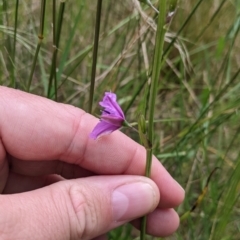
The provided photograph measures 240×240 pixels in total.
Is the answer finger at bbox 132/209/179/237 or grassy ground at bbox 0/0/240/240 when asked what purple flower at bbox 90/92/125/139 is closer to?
grassy ground at bbox 0/0/240/240

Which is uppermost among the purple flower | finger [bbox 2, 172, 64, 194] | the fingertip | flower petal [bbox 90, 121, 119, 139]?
the purple flower

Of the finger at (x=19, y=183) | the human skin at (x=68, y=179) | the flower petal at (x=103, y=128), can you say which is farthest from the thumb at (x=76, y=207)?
the finger at (x=19, y=183)

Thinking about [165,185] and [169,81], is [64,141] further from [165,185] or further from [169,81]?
[169,81]

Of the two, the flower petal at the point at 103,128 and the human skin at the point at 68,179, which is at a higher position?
the flower petal at the point at 103,128

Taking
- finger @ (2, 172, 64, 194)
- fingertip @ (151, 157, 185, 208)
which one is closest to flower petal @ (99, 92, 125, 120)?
fingertip @ (151, 157, 185, 208)

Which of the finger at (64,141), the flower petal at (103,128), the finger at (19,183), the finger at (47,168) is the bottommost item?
the finger at (19,183)

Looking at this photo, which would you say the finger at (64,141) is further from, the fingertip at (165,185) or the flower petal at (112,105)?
the flower petal at (112,105)

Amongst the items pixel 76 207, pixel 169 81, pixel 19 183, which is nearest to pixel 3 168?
pixel 19 183
